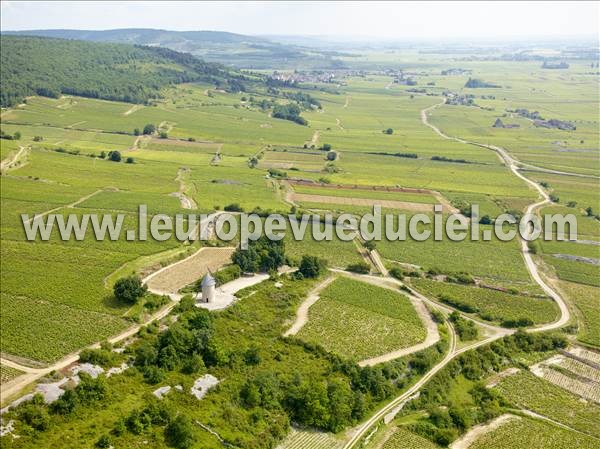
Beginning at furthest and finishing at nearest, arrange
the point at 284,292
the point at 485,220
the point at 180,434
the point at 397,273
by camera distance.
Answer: the point at 485,220, the point at 397,273, the point at 284,292, the point at 180,434

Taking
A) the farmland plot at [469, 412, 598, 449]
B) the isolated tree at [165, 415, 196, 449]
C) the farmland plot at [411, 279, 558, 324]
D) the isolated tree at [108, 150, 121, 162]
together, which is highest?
the isolated tree at [108, 150, 121, 162]

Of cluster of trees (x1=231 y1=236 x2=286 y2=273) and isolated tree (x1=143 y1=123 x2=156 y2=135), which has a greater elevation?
isolated tree (x1=143 y1=123 x2=156 y2=135)

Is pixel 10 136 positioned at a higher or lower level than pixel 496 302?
higher

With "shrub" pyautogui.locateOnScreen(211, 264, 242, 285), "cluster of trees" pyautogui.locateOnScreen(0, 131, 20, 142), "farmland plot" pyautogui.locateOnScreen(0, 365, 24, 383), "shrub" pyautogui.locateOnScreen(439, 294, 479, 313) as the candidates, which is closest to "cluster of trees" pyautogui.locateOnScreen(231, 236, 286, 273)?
"shrub" pyautogui.locateOnScreen(211, 264, 242, 285)

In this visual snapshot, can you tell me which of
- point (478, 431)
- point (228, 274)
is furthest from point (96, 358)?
point (478, 431)

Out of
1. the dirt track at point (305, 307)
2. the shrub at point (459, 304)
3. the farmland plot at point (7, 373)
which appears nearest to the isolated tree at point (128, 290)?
the farmland plot at point (7, 373)

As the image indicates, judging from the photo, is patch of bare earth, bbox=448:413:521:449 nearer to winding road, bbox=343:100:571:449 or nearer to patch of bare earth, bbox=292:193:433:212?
winding road, bbox=343:100:571:449

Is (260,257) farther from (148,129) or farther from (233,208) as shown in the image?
(148,129)

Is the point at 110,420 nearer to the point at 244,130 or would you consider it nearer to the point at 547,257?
the point at 547,257
